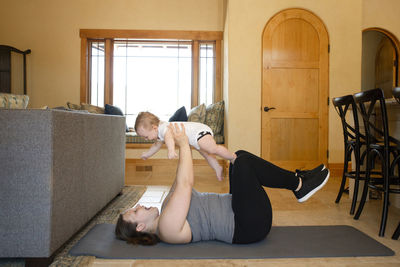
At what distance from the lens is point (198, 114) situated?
5285 millimetres

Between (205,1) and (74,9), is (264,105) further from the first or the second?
(74,9)

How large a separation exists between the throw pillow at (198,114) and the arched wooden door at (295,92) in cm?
108

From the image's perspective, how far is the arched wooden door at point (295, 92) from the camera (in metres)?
4.64

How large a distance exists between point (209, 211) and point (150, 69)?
15.0ft

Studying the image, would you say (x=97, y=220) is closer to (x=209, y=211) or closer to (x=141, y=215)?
(x=141, y=215)

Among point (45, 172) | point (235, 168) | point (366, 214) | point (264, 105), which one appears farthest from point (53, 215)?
point (264, 105)

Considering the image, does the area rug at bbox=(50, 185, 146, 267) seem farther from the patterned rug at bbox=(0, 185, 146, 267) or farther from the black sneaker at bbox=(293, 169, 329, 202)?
the black sneaker at bbox=(293, 169, 329, 202)

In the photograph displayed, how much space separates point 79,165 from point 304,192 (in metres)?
1.43

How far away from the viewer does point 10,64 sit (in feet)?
18.0

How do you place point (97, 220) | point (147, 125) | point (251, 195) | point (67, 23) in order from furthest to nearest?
point (67, 23), point (97, 220), point (147, 125), point (251, 195)

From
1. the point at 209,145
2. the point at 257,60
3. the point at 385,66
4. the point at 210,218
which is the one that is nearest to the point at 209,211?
the point at 210,218

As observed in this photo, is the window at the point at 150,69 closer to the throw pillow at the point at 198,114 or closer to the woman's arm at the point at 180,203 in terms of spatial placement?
the throw pillow at the point at 198,114

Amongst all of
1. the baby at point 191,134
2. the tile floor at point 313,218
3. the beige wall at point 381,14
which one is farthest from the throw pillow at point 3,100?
the beige wall at point 381,14

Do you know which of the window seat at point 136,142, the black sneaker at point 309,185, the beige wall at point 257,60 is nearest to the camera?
the black sneaker at point 309,185
